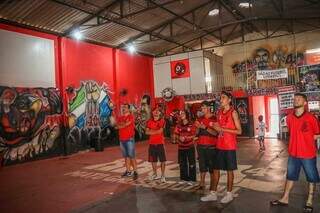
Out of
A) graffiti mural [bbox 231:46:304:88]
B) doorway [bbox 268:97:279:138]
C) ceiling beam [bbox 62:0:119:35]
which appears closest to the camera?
ceiling beam [bbox 62:0:119:35]

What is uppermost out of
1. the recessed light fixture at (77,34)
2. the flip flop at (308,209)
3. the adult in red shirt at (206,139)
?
the recessed light fixture at (77,34)

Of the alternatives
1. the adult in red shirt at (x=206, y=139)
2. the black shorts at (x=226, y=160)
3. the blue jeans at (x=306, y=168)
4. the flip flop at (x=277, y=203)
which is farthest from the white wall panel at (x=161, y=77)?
the blue jeans at (x=306, y=168)

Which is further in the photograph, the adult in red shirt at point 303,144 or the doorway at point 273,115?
the doorway at point 273,115

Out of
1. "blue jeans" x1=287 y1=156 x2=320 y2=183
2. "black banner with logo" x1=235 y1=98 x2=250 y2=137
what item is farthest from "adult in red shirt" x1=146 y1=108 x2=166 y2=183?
"black banner with logo" x1=235 y1=98 x2=250 y2=137

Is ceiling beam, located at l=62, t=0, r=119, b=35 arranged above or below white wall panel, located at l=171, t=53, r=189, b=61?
above

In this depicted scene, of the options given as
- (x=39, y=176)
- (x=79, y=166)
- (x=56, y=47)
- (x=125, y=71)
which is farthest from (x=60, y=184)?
(x=125, y=71)

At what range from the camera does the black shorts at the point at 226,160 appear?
541cm

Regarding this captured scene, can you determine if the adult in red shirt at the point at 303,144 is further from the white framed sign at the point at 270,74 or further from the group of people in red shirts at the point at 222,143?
the white framed sign at the point at 270,74

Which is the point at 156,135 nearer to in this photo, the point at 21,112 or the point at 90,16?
the point at 21,112

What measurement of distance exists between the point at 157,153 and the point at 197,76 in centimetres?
1351

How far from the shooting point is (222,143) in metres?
5.52

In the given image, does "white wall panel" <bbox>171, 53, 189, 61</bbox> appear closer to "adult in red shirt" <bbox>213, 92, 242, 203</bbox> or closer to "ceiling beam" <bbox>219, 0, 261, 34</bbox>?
"ceiling beam" <bbox>219, 0, 261, 34</bbox>

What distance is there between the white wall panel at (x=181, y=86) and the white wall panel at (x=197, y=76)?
1.15ft

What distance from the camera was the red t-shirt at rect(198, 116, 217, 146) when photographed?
6012 millimetres
